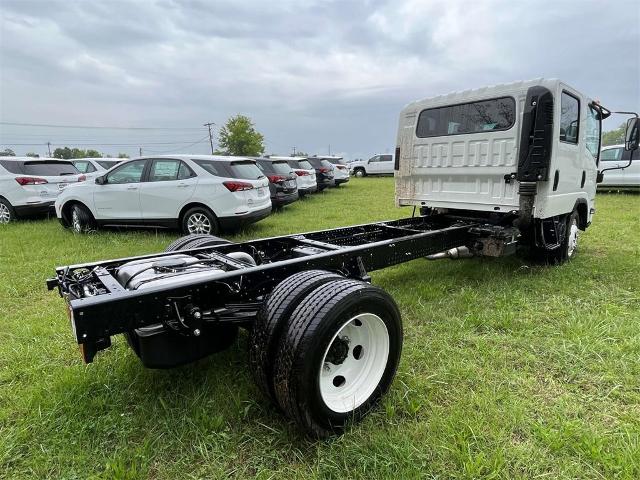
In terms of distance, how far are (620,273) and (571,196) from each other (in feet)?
3.64

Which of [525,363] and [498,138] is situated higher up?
[498,138]

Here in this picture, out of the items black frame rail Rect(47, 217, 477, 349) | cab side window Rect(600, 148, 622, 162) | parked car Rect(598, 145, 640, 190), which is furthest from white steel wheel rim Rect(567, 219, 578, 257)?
cab side window Rect(600, 148, 622, 162)

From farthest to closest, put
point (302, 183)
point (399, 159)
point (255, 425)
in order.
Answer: point (302, 183) → point (399, 159) → point (255, 425)

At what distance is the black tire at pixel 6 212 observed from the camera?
10172 mm

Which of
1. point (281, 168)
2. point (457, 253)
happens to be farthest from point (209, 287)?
point (281, 168)

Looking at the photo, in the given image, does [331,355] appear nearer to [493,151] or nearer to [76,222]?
[493,151]

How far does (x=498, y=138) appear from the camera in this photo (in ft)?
16.3

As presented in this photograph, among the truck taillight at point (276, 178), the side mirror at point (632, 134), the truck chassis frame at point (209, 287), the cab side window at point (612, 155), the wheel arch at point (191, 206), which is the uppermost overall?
the cab side window at point (612, 155)

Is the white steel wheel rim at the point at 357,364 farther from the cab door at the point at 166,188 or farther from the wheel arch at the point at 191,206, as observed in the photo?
the cab door at the point at 166,188

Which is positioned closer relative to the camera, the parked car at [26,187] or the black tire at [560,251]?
the black tire at [560,251]

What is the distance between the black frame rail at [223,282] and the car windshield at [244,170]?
4005 mm

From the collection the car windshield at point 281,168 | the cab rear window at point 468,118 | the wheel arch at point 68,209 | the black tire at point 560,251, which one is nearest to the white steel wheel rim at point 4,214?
the wheel arch at point 68,209

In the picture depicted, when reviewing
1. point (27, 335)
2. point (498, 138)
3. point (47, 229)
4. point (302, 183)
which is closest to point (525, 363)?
point (498, 138)

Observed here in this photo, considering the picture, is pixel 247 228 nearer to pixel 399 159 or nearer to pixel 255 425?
pixel 399 159
